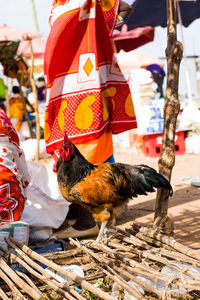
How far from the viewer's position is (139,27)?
1138 centimetres

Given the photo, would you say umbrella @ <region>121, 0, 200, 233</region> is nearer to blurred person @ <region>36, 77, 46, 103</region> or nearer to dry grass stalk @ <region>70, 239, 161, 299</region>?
dry grass stalk @ <region>70, 239, 161, 299</region>

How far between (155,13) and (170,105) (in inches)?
326

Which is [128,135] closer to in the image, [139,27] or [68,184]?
[139,27]

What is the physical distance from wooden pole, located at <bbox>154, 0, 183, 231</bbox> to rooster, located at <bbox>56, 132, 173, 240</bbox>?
27 cm

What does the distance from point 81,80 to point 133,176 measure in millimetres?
1007

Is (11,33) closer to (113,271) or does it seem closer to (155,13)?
(155,13)

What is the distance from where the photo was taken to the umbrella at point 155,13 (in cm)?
1022

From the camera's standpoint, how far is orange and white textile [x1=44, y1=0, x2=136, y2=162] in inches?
131

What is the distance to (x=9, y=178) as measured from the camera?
2.88 meters

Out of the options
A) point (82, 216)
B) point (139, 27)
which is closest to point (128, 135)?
point (139, 27)

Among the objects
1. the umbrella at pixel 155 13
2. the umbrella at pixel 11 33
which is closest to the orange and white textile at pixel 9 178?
the umbrella at pixel 11 33

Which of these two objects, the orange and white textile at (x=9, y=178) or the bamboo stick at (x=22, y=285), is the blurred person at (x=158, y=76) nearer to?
the orange and white textile at (x=9, y=178)

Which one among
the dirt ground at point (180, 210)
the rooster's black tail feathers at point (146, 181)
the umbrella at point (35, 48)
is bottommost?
the dirt ground at point (180, 210)

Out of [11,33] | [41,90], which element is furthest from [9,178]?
[41,90]
